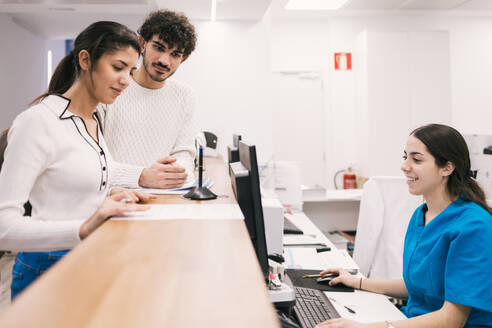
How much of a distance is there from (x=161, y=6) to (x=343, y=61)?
108 inches

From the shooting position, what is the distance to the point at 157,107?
66.3 inches

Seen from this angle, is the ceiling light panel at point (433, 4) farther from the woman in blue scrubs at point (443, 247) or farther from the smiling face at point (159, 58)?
the smiling face at point (159, 58)

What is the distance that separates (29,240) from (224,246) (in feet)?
1.80

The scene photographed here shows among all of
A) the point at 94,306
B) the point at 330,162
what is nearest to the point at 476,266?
the point at 94,306

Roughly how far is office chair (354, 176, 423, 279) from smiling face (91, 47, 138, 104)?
1539 mm

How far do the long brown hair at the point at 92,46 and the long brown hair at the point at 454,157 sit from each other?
3.89ft

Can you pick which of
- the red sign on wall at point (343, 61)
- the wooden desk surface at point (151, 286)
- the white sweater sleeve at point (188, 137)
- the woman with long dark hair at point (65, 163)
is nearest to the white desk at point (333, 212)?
the white sweater sleeve at point (188, 137)

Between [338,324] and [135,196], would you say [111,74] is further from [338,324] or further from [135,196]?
[338,324]

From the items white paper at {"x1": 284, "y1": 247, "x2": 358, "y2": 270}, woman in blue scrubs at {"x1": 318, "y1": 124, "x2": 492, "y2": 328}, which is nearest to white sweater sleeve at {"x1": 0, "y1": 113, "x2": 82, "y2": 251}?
woman in blue scrubs at {"x1": 318, "y1": 124, "x2": 492, "y2": 328}

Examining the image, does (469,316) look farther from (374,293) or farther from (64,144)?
(64,144)

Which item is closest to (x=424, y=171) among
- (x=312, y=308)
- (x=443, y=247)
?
(x=443, y=247)

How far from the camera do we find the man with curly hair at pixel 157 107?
1.56 meters

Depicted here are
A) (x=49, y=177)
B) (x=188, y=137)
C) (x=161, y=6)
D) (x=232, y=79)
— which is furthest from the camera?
(x=232, y=79)

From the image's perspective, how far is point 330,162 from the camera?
5500 millimetres
